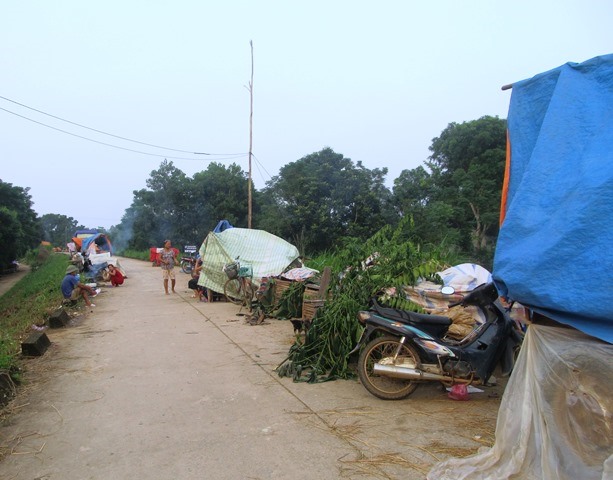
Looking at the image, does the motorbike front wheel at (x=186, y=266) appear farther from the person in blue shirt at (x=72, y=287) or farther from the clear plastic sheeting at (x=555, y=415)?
the clear plastic sheeting at (x=555, y=415)

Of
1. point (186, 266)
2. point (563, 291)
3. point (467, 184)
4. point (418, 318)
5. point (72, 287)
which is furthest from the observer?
point (467, 184)

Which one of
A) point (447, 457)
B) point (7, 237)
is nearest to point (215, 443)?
point (447, 457)

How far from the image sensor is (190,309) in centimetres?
1062

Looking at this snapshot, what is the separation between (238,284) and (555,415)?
9670 millimetres

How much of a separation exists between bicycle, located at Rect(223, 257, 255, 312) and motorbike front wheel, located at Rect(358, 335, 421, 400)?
20.8 feet

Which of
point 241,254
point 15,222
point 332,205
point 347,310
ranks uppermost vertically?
point 332,205

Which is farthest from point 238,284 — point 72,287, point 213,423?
point 213,423

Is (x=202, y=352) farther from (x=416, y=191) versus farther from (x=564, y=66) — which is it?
(x=416, y=191)

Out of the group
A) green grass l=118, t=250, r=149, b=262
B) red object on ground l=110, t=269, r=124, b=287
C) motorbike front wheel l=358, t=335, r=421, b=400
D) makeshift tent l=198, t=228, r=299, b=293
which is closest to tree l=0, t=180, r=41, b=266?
green grass l=118, t=250, r=149, b=262

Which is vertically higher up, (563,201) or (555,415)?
(563,201)

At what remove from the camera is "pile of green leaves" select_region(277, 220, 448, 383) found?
208 inches

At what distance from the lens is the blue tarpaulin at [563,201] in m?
2.39

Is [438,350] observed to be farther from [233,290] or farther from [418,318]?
[233,290]

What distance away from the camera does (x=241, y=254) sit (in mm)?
11953
